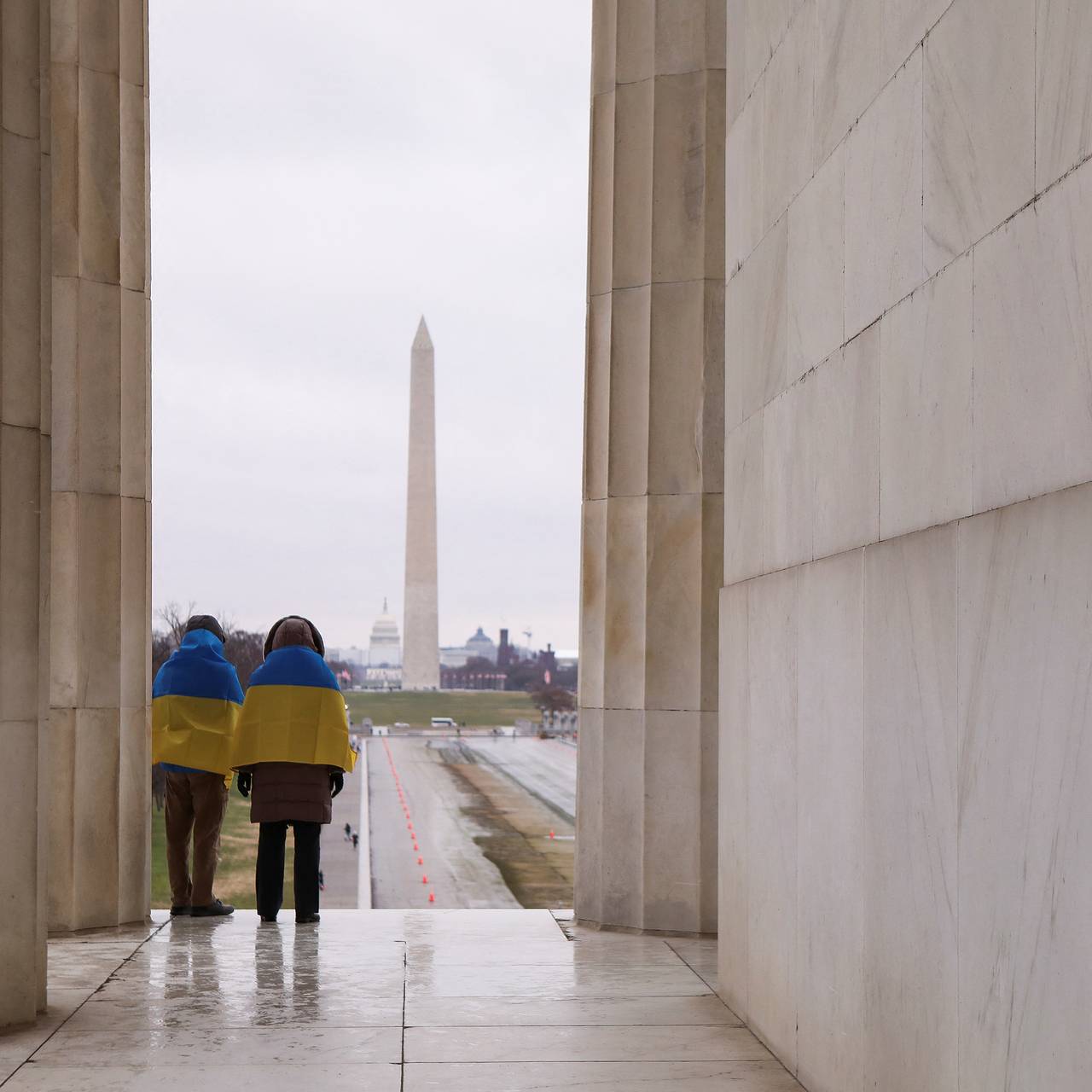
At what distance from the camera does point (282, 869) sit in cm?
1289

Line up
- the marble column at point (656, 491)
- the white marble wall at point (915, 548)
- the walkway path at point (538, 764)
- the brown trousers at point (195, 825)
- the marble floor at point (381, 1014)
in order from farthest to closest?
the walkway path at point (538, 764) → the brown trousers at point (195, 825) → the marble column at point (656, 491) → the marble floor at point (381, 1014) → the white marble wall at point (915, 548)

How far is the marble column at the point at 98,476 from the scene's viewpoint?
12.8 m

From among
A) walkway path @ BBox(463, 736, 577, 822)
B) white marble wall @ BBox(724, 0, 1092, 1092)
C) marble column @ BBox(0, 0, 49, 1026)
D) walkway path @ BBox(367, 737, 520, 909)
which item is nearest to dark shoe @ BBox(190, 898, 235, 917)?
marble column @ BBox(0, 0, 49, 1026)

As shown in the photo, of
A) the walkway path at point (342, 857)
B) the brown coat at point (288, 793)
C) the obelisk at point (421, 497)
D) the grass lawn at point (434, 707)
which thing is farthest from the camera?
the grass lawn at point (434, 707)

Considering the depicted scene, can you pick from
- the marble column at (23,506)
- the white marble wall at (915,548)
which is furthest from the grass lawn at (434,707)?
the white marble wall at (915,548)

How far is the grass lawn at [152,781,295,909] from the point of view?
36969mm

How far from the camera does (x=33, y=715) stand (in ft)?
29.8

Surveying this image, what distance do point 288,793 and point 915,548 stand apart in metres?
7.70

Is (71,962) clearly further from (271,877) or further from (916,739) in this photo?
(916,739)

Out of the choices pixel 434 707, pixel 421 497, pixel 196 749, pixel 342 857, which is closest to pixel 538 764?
pixel 421 497

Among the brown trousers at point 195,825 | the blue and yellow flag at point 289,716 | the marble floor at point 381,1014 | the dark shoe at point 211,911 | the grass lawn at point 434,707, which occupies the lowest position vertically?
the grass lawn at point 434,707

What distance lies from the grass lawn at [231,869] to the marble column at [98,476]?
18.5m

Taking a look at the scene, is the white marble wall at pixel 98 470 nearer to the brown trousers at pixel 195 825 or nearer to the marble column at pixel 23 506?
the brown trousers at pixel 195 825

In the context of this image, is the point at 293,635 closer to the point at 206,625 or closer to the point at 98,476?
the point at 206,625
